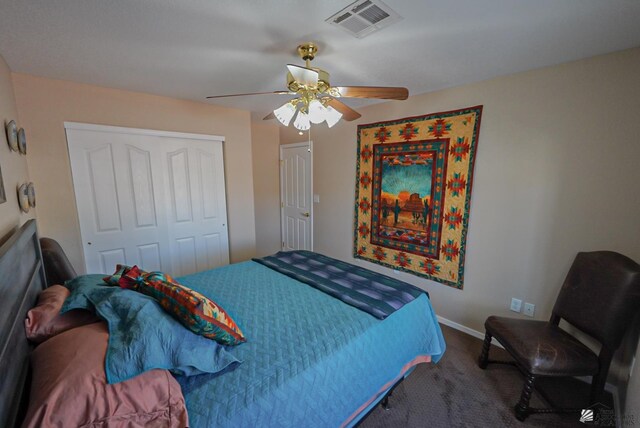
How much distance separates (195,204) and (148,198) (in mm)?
469

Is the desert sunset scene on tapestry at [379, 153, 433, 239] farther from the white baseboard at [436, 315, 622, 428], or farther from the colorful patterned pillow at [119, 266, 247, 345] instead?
the colorful patterned pillow at [119, 266, 247, 345]

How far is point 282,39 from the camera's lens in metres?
1.57

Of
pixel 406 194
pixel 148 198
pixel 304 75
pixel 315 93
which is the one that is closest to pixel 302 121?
pixel 315 93

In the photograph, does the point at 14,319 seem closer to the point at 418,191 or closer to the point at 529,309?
the point at 418,191

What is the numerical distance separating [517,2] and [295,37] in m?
1.11

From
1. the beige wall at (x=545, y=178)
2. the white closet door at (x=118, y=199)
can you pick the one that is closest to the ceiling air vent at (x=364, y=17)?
the beige wall at (x=545, y=178)

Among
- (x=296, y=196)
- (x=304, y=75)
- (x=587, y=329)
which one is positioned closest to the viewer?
(x=304, y=75)

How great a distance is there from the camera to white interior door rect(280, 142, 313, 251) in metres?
3.90

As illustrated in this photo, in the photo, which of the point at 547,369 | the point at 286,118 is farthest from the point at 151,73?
the point at 547,369

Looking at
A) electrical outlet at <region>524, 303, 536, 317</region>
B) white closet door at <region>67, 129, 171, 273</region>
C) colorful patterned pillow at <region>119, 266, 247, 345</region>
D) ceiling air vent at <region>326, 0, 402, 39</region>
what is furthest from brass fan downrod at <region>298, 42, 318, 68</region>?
electrical outlet at <region>524, 303, 536, 317</region>

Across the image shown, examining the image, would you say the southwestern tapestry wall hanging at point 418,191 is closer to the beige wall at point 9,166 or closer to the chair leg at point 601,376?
the chair leg at point 601,376

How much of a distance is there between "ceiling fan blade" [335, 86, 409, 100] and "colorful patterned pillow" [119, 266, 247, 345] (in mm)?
1420

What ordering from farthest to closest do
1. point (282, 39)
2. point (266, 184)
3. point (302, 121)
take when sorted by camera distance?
point (266, 184) → point (302, 121) → point (282, 39)

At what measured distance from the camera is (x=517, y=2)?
1239 millimetres
